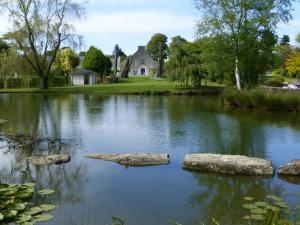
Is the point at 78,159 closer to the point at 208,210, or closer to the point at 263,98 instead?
the point at 208,210

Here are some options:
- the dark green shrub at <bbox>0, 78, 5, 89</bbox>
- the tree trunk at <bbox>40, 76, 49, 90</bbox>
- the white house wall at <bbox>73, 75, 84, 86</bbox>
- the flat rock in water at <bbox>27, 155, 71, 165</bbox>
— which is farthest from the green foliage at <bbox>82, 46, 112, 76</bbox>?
the flat rock in water at <bbox>27, 155, 71, 165</bbox>

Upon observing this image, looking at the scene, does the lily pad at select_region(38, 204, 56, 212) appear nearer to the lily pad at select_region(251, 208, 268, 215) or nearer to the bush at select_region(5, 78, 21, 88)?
the lily pad at select_region(251, 208, 268, 215)

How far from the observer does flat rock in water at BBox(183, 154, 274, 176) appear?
402 inches

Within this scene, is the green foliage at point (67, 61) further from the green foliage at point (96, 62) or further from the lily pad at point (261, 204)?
the lily pad at point (261, 204)

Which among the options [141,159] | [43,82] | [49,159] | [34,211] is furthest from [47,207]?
[43,82]

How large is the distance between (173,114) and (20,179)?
14935 mm

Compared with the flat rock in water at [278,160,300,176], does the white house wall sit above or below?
above

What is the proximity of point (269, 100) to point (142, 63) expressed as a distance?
6882 cm

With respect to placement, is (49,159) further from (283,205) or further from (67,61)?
(67,61)

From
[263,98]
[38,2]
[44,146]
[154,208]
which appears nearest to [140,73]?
[38,2]

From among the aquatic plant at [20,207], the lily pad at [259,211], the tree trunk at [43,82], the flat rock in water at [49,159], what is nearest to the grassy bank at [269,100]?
the flat rock in water at [49,159]

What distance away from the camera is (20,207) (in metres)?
7.42

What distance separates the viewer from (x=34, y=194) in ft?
28.1

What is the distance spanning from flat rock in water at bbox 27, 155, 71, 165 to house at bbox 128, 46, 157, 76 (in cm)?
8228
